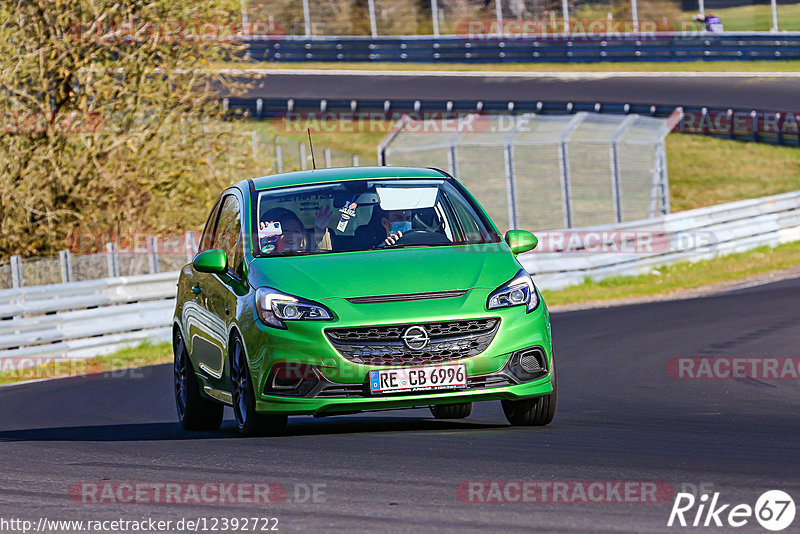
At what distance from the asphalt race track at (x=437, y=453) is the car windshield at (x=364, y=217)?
1164mm

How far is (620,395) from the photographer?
1096 centimetres

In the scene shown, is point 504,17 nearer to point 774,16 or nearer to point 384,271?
point 774,16

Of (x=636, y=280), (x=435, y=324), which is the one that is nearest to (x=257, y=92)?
(x=636, y=280)

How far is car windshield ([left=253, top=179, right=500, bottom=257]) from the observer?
8.69m

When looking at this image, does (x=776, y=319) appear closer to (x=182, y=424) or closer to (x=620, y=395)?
(x=620, y=395)

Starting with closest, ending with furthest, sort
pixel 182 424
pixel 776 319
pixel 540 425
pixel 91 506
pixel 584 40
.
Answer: pixel 91 506 < pixel 540 425 < pixel 182 424 < pixel 776 319 < pixel 584 40

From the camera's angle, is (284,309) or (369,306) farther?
(284,309)

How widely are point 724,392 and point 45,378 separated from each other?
8578mm

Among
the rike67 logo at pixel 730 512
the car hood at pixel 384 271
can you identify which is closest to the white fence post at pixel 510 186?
the car hood at pixel 384 271

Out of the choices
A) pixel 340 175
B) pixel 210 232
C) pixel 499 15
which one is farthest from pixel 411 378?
pixel 499 15

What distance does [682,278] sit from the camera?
78.5 feet

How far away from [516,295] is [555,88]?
3312cm

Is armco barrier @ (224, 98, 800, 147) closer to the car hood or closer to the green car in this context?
the green car

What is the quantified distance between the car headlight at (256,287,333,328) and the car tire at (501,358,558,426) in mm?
1413
